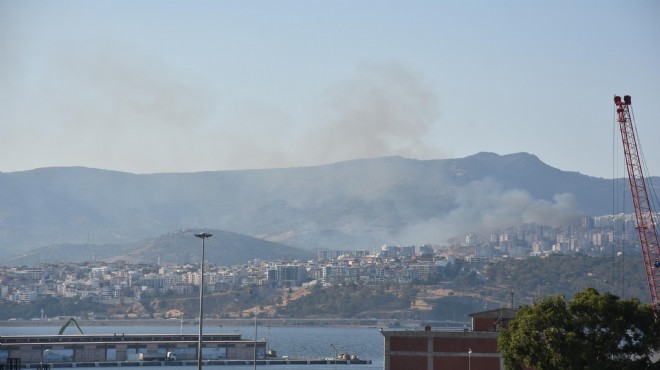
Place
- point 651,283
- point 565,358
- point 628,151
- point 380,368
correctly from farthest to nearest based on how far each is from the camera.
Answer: point 380,368 < point 628,151 < point 651,283 < point 565,358

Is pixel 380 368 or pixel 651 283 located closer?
pixel 651 283

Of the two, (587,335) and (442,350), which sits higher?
(587,335)

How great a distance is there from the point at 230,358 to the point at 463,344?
357 feet

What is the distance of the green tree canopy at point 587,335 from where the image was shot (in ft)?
243

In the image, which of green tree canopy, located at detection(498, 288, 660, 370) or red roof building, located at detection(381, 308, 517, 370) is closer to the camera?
green tree canopy, located at detection(498, 288, 660, 370)

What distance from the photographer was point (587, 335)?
75.0 metres

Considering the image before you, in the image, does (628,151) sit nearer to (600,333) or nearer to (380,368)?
(600,333)

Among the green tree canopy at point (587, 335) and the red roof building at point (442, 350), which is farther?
the red roof building at point (442, 350)

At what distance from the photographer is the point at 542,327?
75.9 m

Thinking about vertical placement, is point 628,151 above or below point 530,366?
above

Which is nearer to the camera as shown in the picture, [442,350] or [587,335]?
[587,335]

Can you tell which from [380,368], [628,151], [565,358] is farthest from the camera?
[380,368]

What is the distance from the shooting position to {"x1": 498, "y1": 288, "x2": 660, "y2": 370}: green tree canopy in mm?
74062

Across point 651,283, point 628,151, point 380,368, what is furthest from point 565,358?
point 380,368
